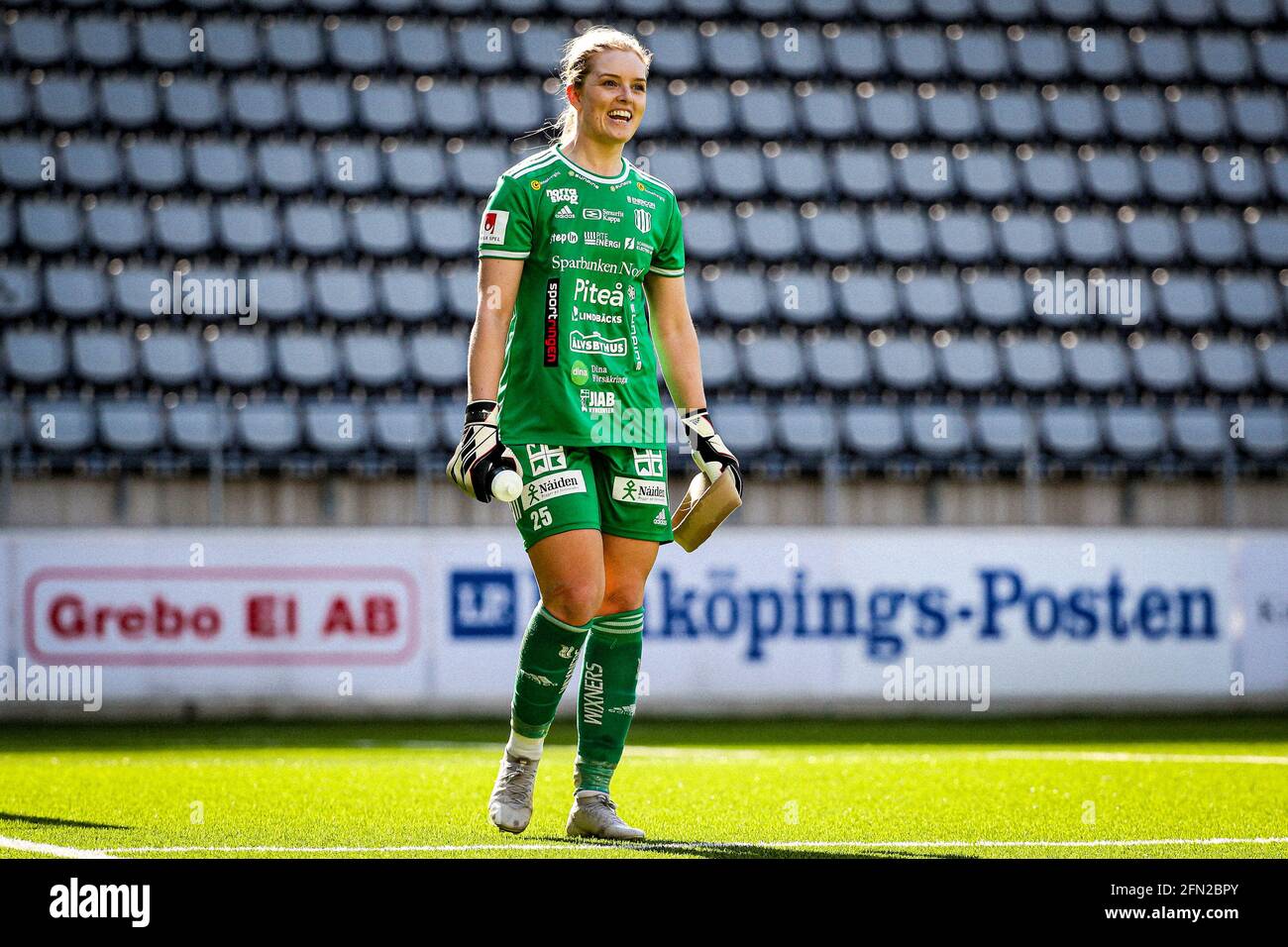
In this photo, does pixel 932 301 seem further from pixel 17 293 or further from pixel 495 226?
pixel 495 226

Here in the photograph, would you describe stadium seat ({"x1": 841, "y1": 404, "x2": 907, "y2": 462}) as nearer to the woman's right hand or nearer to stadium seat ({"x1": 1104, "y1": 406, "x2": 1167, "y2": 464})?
stadium seat ({"x1": 1104, "y1": 406, "x2": 1167, "y2": 464})

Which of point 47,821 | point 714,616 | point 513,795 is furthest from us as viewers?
point 714,616

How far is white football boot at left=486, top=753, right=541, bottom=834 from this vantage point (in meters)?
4.24

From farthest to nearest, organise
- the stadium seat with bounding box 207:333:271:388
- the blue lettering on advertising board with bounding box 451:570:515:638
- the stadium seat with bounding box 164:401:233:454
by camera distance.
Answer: the stadium seat with bounding box 207:333:271:388
the stadium seat with bounding box 164:401:233:454
the blue lettering on advertising board with bounding box 451:570:515:638

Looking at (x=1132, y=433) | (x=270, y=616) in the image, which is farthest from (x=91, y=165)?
(x=1132, y=433)

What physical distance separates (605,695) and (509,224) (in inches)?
47.8

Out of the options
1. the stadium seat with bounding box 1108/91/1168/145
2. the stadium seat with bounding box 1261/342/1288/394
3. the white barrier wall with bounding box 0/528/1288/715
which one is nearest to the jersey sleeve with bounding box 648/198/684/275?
the white barrier wall with bounding box 0/528/1288/715

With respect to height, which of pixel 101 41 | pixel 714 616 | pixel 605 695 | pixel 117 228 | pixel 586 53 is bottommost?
pixel 605 695

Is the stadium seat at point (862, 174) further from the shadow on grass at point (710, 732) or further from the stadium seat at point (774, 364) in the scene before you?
the shadow on grass at point (710, 732)

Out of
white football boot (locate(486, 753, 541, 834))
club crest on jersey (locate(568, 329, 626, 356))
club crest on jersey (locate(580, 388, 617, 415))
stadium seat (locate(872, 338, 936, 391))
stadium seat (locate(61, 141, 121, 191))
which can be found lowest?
white football boot (locate(486, 753, 541, 834))

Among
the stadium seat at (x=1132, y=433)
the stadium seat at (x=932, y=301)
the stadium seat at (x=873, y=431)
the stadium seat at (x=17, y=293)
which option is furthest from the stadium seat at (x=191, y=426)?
the stadium seat at (x=1132, y=433)

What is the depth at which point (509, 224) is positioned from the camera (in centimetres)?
425

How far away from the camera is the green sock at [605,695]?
435cm
